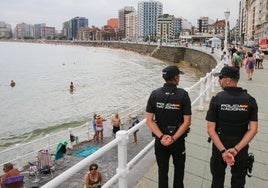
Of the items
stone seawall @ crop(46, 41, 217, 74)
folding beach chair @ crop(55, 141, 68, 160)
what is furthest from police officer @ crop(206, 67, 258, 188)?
stone seawall @ crop(46, 41, 217, 74)

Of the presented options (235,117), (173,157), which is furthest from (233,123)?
(173,157)

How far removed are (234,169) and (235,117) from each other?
1.92ft

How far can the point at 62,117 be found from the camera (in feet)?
81.4

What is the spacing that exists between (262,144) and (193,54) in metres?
52.2

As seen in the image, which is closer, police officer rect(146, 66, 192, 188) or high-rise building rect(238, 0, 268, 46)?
police officer rect(146, 66, 192, 188)

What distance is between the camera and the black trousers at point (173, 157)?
386 centimetres

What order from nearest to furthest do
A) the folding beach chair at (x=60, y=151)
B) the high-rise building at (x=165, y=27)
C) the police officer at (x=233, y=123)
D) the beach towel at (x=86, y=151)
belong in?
the police officer at (x=233, y=123) → the folding beach chair at (x=60, y=151) → the beach towel at (x=86, y=151) → the high-rise building at (x=165, y=27)

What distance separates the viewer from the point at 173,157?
3.96 metres

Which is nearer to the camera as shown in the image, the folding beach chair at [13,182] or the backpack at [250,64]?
the folding beach chair at [13,182]

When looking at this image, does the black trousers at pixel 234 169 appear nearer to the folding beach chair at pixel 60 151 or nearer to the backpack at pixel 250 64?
the folding beach chair at pixel 60 151

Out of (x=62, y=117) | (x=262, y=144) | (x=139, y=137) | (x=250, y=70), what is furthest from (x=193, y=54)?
(x=262, y=144)

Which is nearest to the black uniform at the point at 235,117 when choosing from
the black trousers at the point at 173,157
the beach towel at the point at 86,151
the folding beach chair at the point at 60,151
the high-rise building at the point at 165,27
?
the black trousers at the point at 173,157

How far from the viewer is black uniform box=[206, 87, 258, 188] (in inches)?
133

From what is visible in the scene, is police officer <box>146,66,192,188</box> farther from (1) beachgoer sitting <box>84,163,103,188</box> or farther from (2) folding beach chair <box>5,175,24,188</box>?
(2) folding beach chair <box>5,175,24,188</box>
